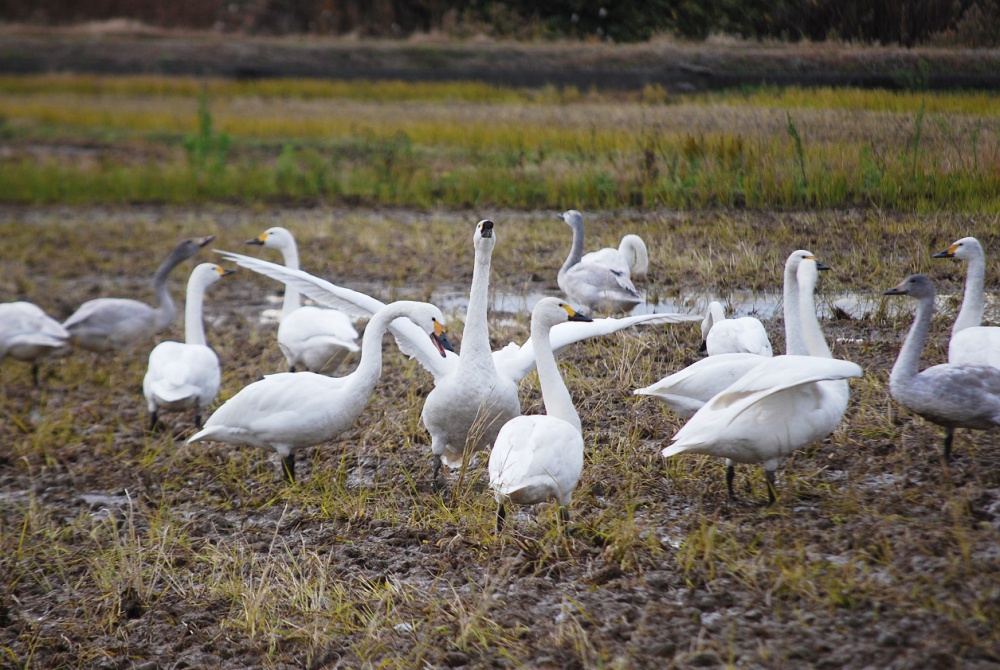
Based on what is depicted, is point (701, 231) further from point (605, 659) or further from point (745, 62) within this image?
point (605, 659)

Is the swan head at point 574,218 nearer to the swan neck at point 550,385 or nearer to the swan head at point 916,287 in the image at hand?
the swan neck at point 550,385

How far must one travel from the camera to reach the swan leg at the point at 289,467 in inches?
205

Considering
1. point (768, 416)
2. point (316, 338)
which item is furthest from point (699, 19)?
point (768, 416)

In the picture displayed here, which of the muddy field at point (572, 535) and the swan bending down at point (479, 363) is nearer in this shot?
the muddy field at point (572, 535)

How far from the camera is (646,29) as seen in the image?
6699 millimetres

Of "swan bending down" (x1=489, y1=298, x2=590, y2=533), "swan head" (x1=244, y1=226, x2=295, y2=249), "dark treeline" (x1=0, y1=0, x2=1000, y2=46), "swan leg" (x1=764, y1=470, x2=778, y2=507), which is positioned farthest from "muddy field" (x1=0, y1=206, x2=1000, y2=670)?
"dark treeline" (x1=0, y1=0, x2=1000, y2=46)

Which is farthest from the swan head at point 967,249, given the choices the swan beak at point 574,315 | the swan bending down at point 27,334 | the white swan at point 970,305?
the swan bending down at point 27,334

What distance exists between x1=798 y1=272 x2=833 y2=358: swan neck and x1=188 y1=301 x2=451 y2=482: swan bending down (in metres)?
1.84

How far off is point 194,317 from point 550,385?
3.62 m

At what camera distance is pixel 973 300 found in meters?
5.01

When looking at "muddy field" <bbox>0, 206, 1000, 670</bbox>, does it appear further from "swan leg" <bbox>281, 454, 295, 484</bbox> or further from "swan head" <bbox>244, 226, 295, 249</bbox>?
"swan head" <bbox>244, 226, 295, 249</bbox>

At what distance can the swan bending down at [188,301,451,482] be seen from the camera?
4.98 m

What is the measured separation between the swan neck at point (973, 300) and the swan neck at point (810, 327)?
911 millimetres

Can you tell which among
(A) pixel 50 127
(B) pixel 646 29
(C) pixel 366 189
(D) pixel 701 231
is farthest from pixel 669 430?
(A) pixel 50 127
